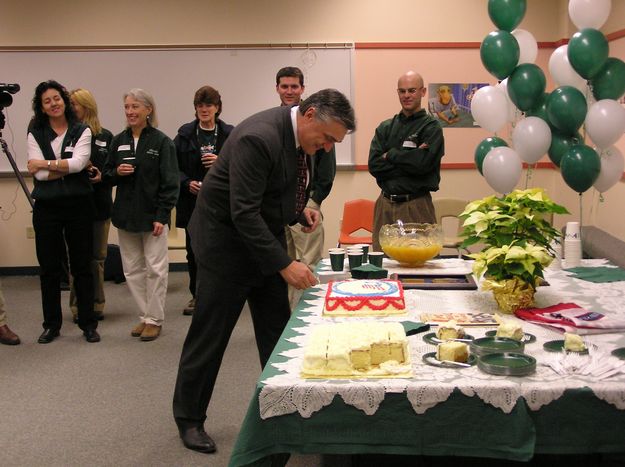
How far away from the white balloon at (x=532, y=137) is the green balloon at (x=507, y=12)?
519 mm

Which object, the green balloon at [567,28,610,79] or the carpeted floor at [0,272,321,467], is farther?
the green balloon at [567,28,610,79]

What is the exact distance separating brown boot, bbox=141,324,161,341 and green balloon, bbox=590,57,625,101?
8.92ft

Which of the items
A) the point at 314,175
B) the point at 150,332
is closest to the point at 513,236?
the point at 314,175

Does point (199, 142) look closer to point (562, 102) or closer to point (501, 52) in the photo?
point (501, 52)

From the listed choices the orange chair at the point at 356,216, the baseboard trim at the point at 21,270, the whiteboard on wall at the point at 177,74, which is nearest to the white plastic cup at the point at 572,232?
the orange chair at the point at 356,216

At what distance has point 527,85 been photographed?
359 centimetres

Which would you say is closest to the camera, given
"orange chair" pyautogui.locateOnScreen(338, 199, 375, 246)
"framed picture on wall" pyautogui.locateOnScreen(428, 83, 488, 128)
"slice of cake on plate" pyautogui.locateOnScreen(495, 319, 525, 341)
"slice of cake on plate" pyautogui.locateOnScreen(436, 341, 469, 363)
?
"slice of cake on plate" pyautogui.locateOnScreen(436, 341, 469, 363)

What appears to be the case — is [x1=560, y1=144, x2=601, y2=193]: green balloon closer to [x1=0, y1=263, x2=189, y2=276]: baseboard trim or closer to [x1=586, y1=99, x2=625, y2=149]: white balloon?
[x1=586, y1=99, x2=625, y2=149]: white balloon

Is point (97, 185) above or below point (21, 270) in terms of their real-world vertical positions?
above

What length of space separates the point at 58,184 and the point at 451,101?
3.24m

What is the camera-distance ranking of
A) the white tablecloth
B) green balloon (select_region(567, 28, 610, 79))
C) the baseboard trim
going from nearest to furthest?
the white tablecloth → green balloon (select_region(567, 28, 610, 79)) → the baseboard trim

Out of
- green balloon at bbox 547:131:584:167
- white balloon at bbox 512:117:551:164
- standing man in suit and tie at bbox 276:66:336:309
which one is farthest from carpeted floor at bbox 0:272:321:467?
green balloon at bbox 547:131:584:167

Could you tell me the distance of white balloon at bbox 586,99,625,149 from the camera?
334 centimetres

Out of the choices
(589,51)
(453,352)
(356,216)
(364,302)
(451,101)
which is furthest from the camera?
(451,101)
